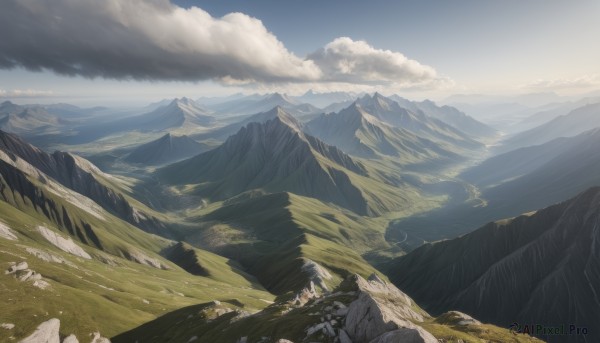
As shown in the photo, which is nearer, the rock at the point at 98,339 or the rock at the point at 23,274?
the rock at the point at 98,339

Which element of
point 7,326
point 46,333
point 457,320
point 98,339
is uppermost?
point 7,326

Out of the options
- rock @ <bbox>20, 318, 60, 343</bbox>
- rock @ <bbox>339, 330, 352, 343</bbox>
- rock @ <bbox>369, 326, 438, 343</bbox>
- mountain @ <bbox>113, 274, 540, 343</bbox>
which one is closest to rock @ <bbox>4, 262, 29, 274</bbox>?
rock @ <bbox>20, 318, 60, 343</bbox>

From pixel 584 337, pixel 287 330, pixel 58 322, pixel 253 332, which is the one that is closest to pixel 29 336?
pixel 58 322

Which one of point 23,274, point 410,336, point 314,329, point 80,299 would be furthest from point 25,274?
point 410,336

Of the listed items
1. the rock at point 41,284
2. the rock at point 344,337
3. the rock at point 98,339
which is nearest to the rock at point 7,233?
the rock at point 41,284

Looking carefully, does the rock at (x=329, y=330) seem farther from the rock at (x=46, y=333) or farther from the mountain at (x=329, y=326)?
the rock at (x=46, y=333)

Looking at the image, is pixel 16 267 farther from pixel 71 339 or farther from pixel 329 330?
pixel 329 330

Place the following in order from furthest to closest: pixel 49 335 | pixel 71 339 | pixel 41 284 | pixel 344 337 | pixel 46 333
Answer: pixel 41 284
pixel 71 339
pixel 49 335
pixel 46 333
pixel 344 337

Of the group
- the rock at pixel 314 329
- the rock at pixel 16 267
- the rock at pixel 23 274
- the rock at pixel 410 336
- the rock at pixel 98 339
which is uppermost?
the rock at pixel 410 336

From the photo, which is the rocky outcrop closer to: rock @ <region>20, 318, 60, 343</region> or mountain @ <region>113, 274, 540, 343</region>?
rock @ <region>20, 318, 60, 343</region>
